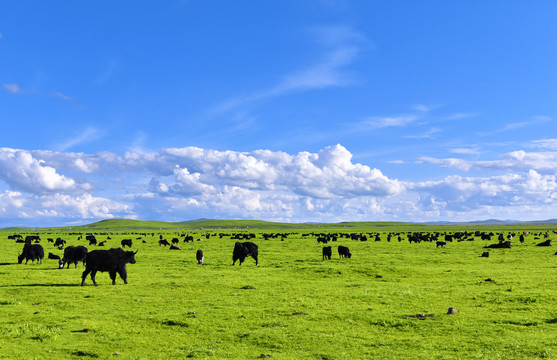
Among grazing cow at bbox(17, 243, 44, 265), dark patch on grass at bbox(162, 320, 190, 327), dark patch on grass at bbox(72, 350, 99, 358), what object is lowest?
dark patch on grass at bbox(72, 350, 99, 358)

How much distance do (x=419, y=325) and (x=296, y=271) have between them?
52.9 feet

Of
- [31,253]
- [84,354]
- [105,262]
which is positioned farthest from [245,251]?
[84,354]

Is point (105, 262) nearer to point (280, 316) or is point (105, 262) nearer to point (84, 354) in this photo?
point (84, 354)

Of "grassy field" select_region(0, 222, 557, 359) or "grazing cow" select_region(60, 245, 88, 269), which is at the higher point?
"grazing cow" select_region(60, 245, 88, 269)

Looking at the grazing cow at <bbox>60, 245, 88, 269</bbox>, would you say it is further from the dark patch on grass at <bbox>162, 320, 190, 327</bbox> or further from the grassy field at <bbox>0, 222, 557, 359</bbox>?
the dark patch on grass at <bbox>162, 320, 190, 327</bbox>

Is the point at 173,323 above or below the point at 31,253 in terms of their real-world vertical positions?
below

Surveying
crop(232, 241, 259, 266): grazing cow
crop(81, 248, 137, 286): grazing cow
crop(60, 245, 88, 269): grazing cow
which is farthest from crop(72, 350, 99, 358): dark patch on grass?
crop(232, 241, 259, 266): grazing cow

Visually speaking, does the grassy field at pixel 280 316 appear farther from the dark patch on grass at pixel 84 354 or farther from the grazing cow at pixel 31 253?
the grazing cow at pixel 31 253

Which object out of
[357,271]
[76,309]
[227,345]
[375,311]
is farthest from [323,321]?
[357,271]

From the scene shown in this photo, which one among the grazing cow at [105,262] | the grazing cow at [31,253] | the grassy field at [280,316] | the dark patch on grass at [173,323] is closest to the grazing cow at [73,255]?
the grassy field at [280,316]

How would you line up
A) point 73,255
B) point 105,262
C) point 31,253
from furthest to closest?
point 31,253 < point 73,255 < point 105,262

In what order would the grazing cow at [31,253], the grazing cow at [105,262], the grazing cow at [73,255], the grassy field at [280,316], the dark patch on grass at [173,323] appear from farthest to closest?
the grazing cow at [31,253]
the grazing cow at [73,255]
the grazing cow at [105,262]
the dark patch on grass at [173,323]
the grassy field at [280,316]

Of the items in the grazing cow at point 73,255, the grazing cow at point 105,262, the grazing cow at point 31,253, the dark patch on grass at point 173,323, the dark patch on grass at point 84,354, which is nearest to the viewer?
the dark patch on grass at point 84,354

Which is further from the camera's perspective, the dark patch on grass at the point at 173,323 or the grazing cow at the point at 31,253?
the grazing cow at the point at 31,253
